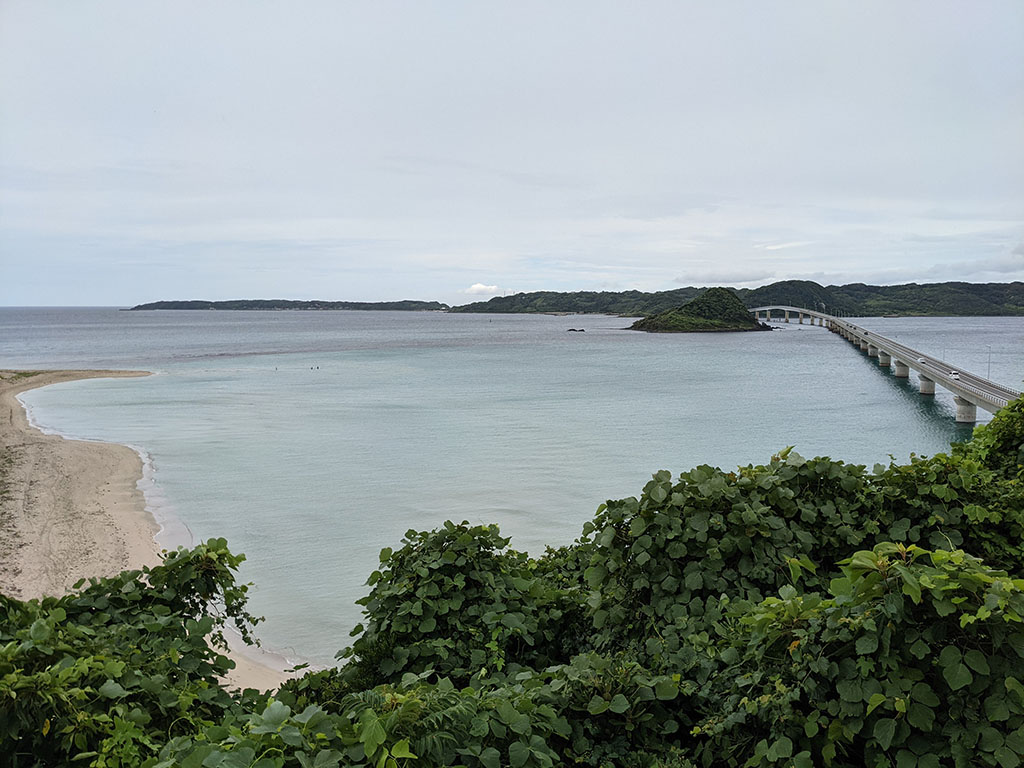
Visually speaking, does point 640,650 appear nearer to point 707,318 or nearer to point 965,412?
point 965,412

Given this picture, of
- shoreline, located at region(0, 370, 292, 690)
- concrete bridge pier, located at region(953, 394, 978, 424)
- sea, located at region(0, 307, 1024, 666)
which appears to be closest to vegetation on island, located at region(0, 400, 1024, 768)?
shoreline, located at region(0, 370, 292, 690)

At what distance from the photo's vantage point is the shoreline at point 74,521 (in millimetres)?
11227

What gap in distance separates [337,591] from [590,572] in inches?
345

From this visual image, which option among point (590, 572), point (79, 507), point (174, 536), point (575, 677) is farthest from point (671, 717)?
point (79, 507)

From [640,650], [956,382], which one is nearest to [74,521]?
[640,650]

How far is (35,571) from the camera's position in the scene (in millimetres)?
12078

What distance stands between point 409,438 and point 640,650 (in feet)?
75.0

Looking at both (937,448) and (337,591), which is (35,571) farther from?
(937,448)

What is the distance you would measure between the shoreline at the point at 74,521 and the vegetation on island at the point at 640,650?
10.5 feet

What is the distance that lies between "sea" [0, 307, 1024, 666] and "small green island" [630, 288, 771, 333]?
223 ft

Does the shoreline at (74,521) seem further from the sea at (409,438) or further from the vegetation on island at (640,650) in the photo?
the vegetation on island at (640,650)

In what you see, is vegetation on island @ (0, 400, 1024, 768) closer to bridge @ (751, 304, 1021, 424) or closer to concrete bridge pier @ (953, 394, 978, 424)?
bridge @ (751, 304, 1021, 424)

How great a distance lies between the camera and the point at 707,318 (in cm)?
13450

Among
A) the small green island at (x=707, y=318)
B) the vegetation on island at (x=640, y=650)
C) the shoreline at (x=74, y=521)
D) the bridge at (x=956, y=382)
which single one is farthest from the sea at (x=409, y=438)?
the small green island at (x=707, y=318)
